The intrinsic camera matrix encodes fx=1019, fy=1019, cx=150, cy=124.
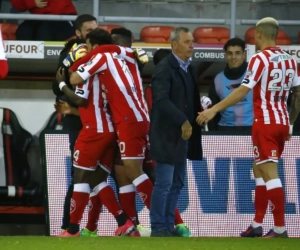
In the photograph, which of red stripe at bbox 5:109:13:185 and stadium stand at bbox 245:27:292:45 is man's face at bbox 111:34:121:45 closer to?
red stripe at bbox 5:109:13:185

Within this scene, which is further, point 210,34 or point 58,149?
point 210,34

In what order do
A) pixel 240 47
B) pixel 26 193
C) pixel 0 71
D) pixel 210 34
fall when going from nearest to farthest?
pixel 0 71
pixel 240 47
pixel 26 193
pixel 210 34

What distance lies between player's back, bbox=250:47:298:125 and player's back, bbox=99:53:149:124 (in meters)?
1.07

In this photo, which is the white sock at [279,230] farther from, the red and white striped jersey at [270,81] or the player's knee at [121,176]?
the player's knee at [121,176]

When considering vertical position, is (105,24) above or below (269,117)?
above

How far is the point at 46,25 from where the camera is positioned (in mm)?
12297

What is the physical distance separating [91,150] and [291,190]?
9.36ft

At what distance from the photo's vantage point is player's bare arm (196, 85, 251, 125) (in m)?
8.38

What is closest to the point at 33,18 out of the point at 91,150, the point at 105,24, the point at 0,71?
the point at 105,24

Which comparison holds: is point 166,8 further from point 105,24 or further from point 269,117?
point 269,117

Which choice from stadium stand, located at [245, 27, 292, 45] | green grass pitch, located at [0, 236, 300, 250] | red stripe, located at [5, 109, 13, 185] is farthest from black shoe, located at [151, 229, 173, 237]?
stadium stand, located at [245, 27, 292, 45]

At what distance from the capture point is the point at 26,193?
1185 centimetres

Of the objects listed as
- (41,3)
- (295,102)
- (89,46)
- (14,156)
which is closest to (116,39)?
(89,46)

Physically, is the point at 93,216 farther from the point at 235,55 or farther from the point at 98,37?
the point at 235,55
